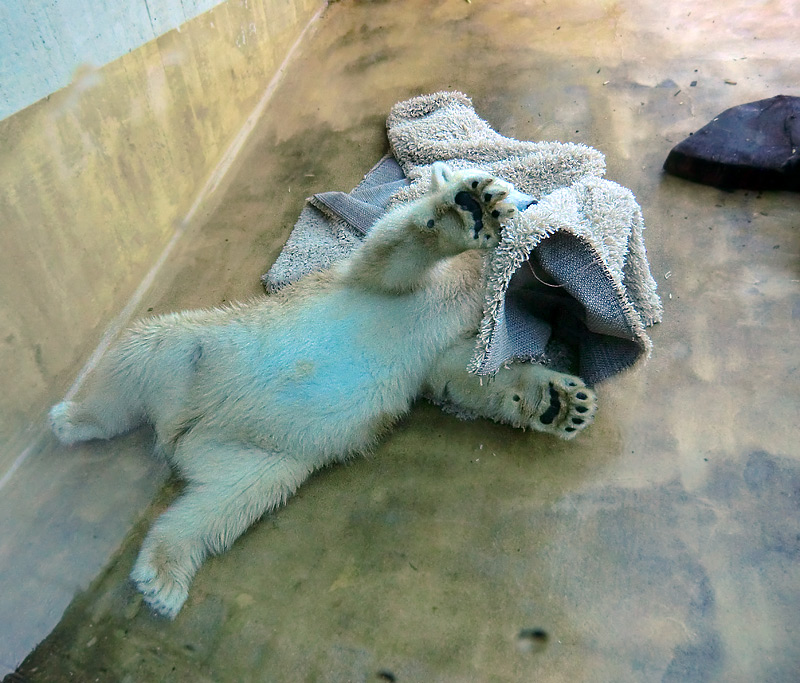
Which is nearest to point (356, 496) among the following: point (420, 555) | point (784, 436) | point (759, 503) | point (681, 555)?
point (420, 555)

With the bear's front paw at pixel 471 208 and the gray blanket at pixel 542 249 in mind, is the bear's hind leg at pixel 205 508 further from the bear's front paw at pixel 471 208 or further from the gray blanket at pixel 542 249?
the bear's front paw at pixel 471 208

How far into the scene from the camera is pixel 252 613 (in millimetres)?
1301

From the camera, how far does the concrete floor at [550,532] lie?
1.19m

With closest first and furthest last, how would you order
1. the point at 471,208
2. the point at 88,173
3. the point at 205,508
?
1. the point at 471,208
2. the point at 205,508
3. the point at 88,173

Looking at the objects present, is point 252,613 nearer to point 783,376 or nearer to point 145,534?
point 145,534

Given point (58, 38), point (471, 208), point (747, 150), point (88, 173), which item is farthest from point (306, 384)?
point (747, 150)

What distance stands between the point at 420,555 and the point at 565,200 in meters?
0.94

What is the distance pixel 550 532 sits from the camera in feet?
4.48

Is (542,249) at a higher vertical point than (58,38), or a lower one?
lower

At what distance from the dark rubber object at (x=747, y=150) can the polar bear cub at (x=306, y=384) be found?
1008 millimetres

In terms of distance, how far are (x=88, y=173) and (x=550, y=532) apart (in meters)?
1.48

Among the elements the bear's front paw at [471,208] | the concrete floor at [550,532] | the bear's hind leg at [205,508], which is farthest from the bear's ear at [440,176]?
the bear's hind leg at [205,508]

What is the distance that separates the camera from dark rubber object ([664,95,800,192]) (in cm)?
196

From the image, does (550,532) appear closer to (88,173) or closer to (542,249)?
(542,249)
